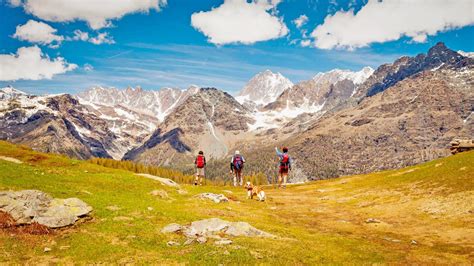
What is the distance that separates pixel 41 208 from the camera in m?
28.9

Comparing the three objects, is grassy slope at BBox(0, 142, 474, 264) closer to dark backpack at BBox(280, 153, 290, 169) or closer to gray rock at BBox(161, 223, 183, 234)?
gray rock at BBox(161, 223, 183, 234)

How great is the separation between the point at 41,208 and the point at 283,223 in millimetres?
20573

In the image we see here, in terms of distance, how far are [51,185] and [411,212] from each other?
36.1 meters

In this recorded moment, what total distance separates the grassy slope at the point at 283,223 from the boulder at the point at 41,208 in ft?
3.33

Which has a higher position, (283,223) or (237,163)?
(237,163)

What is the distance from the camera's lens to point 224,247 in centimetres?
2464

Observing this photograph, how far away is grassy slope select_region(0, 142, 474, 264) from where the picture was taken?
23.3 m

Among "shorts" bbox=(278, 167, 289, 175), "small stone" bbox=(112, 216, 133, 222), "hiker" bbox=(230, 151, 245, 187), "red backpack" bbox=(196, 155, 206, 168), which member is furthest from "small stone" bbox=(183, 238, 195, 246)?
"hiker" bbox=(230, 151, 245, 187)

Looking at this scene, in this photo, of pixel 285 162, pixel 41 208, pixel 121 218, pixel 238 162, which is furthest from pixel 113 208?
pixel 238 162

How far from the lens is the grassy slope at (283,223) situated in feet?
76.4

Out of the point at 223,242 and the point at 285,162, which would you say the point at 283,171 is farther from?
the point at 223,242

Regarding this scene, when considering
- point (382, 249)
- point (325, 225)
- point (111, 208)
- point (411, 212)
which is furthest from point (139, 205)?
point (411, 212)

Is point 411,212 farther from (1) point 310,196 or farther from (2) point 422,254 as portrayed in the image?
(1) point 310,196

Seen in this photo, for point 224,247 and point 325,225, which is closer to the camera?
point 224,247
